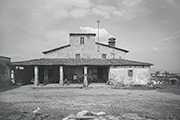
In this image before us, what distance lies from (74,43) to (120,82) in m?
11.1

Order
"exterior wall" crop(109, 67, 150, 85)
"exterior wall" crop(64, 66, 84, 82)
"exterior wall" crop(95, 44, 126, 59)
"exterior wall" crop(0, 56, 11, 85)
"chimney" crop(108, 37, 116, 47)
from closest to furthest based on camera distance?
1. "exterior wall" crop(0, 56, 11, 85)
2. "exterior wall" crop(109, 67, 150, 85)
3. "exterior wall" crop(64, 66, 84, 82)
4. "exterior wall" crop(95, 44, 126, 59)
5. "chimney" crop(108, 37, 116, 47)


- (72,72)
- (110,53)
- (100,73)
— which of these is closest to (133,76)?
(100,73)

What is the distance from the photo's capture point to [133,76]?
51.4 feet

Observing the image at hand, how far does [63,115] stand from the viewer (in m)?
5.83

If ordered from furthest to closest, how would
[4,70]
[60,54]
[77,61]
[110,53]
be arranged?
[110,53] < [60,54] < [77,61] < [4,70]

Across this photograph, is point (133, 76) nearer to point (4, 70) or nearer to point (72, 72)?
point (72, 72)

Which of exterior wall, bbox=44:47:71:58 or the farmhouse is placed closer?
the farmhouse

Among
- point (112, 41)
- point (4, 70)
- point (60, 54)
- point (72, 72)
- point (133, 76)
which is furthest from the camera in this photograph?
point (112, 41)

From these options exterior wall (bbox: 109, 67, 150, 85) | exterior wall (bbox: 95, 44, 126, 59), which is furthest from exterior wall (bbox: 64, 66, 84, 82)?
exterior wall (bbox: 109, 67, 150, 85)

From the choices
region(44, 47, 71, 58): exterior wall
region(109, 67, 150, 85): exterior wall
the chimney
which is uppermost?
the chimney

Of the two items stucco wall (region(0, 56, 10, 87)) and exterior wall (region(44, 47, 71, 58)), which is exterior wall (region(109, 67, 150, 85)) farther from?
stucco wall (region(0, 56, 10, 87))

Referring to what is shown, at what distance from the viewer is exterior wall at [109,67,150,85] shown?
15.6 metres

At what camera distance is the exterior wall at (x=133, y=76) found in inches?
614

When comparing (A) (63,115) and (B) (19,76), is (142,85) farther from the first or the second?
(B) (19,76)
